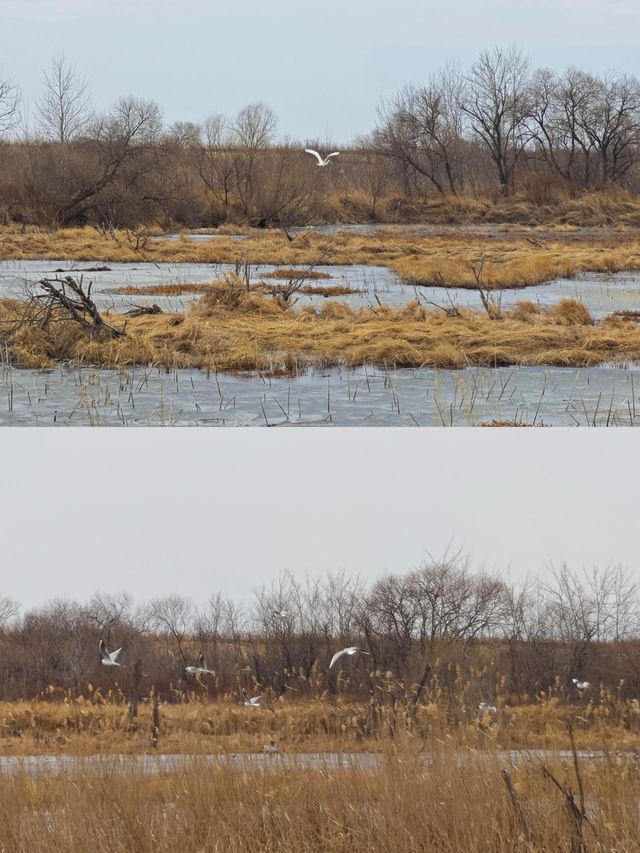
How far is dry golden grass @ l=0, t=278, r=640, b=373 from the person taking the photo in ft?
32.8

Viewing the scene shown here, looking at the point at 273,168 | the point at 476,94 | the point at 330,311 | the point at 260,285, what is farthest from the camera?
the point at 273,168

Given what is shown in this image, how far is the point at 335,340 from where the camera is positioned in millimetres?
10594

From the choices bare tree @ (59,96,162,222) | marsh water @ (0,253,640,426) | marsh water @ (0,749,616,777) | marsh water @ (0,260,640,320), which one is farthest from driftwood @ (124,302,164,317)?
bare tree @ (59,96,162,222)

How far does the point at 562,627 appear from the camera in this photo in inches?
646

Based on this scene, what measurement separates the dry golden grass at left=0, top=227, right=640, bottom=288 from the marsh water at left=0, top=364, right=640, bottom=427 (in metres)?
7.00

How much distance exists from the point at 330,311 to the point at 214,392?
346cm

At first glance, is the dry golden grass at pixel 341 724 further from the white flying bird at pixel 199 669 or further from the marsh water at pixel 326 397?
the marsh water at pixel 326 397

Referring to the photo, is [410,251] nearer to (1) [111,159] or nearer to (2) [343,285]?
(2) [343,285]

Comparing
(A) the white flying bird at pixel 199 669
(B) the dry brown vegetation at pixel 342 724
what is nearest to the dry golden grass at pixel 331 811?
(B) the dry brown vegetation at pixel 342 724

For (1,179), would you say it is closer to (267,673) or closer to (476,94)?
(476,94)

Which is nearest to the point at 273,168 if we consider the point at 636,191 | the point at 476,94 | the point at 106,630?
the point at 476,94

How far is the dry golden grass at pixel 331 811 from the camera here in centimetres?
587

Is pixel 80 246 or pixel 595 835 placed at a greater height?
pixel 80 246

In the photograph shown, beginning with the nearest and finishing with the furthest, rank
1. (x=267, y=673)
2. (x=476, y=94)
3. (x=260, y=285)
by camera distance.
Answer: (x=260, y=285) < (x=267, y=673) < (x=476, y=94)
